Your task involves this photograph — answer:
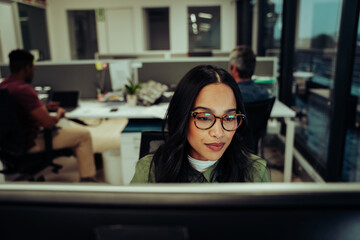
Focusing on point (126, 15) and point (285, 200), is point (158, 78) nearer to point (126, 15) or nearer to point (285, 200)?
point (285, 200)

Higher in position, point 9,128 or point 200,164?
point 200,164

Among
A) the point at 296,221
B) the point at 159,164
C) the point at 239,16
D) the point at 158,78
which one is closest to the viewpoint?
the point at 296,221

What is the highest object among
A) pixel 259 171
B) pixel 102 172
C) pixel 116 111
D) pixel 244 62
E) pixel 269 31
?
pixel 269 31

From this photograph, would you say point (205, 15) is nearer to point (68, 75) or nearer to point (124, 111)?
point (68, 75)

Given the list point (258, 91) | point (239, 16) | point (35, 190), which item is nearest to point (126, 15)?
point (239, 16)

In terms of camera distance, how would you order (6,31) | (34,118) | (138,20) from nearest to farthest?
1. (34,118)
2. (6,31)
3. (138,20)

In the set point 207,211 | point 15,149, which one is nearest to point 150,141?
point 207,211

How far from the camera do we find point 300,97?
3.12m

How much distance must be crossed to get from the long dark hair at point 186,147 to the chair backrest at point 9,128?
1255 millimetres

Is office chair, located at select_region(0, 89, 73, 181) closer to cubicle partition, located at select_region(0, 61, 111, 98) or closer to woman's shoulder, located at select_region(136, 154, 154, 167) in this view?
cubicle partition, located at select_region(0, 61, 111, 98)

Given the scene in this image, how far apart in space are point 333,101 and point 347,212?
194 centimetres

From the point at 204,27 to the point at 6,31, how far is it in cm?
374

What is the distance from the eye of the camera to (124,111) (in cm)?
243

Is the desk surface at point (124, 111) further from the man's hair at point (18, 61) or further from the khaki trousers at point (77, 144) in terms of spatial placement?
the man's hair at point (18, 61)
